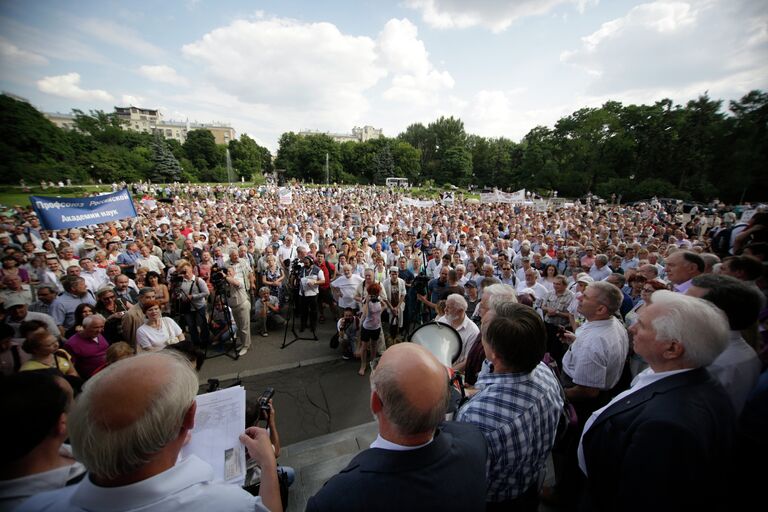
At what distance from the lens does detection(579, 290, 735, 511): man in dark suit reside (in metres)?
1.36

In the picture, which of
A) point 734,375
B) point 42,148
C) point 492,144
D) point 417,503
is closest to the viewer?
point 417,503

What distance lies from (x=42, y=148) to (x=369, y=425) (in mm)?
62552

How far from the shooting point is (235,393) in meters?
2.09

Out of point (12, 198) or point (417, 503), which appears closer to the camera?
point (417, 503)

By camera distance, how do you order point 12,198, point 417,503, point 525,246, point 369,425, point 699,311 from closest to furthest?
point 417,503, point 699,311, point 369,425, point 525,246, point 12,198

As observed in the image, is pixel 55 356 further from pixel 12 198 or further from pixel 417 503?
pixel 12 198

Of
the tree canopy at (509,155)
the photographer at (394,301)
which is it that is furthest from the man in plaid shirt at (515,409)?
the tree canopy at (509,155)

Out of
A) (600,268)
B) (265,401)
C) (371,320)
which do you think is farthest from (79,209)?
(600,268)

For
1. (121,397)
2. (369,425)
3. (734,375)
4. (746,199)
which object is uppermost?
(746,199)

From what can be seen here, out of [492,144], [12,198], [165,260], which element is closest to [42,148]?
[12,198]

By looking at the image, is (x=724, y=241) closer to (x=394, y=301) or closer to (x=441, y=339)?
(x=394, y=301)

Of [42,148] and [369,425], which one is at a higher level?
[42,148]

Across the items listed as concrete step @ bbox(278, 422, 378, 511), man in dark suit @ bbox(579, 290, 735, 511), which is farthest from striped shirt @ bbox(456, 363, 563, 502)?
concrete step @ bbox(278, 422, 378, 511)

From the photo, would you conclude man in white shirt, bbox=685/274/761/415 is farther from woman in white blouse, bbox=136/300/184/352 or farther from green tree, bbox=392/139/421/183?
green tree, bbox=392/139/421/183
